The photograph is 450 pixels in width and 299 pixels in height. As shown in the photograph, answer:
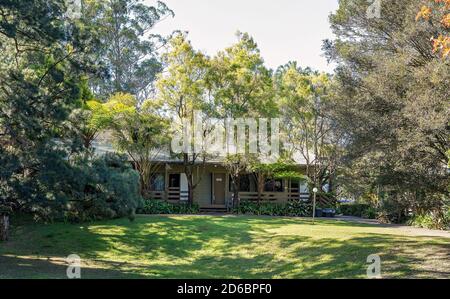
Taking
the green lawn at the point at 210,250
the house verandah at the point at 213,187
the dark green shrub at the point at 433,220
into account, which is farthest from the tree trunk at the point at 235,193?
the dark green shrub at the point at 433,220

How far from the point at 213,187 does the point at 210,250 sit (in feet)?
46.4

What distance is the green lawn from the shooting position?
11383mm

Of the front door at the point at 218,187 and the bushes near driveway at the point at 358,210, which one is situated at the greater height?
the front door at the point at 218,187

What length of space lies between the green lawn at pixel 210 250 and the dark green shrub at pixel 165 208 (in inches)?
143

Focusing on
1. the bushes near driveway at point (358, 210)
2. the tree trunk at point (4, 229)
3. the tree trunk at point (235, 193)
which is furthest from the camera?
the bushes near driveway at point (358, 210)

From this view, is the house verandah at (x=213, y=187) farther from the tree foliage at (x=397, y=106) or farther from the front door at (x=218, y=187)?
the tree foliage at (x=397, y=106)

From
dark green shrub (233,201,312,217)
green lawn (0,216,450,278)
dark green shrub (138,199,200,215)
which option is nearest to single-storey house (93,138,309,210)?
dark green shrub (233,201,312,217)

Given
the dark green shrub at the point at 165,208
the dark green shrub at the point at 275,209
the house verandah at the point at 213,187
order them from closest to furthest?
the dark green shrub at the point at 165,208 → the dark green shrub at the point at 275,209 → the house verandah at the point at 213,187

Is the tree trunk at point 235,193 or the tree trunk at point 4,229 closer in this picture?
the tree trunk at point 4,229

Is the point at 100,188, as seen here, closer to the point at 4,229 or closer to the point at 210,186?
the point at 4,229

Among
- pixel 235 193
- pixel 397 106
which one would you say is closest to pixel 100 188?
pixel 397 106

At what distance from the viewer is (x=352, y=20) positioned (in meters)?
15.2

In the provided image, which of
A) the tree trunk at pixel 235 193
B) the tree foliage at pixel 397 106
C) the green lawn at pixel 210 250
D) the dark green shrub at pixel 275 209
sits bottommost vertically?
the green lawn at pixel 210 250

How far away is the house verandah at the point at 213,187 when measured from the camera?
28047 millimetres
